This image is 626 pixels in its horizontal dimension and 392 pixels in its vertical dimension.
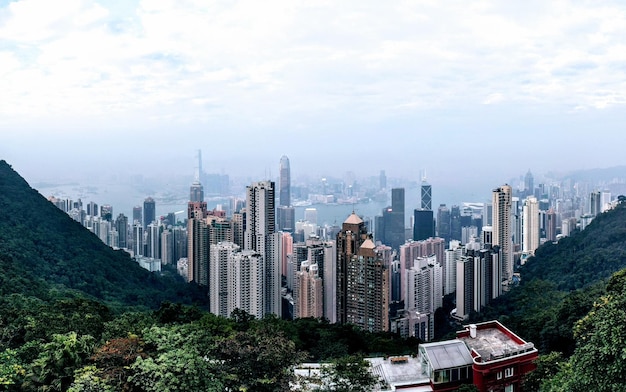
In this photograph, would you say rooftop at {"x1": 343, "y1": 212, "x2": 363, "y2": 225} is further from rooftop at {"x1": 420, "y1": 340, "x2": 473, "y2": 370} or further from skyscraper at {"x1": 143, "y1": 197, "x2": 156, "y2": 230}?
skyscraper at {"x1": 143, "y1": 197, "x2": 156, "y2": 230}

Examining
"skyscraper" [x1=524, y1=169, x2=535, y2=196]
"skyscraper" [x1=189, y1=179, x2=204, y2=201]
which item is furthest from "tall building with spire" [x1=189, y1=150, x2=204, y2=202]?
"skyscraper" [x1=524, y1=169, x2=535, y2=196]

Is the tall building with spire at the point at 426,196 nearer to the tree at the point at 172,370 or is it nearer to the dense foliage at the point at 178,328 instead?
the dense foliage at the point at 178,328

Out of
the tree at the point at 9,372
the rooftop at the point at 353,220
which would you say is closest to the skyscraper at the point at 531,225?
the rooftop at the point at 353,220

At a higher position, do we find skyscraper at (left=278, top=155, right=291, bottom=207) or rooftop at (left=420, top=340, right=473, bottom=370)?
skyscraper at (left=278, top=155, right=291, bottom=207)

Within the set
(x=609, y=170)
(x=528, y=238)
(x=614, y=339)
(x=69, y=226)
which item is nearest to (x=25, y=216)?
(x=69, y=226)

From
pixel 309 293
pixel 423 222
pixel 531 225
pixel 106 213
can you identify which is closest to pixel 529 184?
pixel 531 225

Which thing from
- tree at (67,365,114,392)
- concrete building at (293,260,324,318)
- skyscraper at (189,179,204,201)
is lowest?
concrete building at (293,260,324,318)
